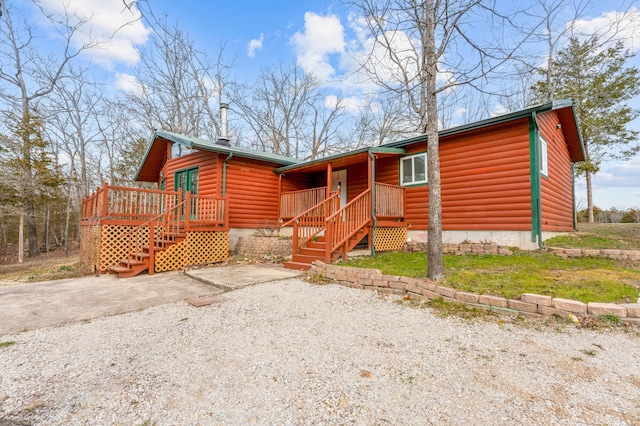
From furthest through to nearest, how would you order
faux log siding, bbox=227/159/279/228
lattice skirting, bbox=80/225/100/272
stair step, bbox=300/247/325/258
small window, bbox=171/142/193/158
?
small window, bbox=171/142/193/158
faux log siding, bbox=227/159/279/228
lattice skirting, bbox=80/225/100/272
stair step, bbox=300/247/325/258

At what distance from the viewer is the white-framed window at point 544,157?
7.39 m

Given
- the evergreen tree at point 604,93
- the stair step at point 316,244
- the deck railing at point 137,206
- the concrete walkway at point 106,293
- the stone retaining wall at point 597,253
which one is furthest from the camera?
the evergreen tree at point 604,93

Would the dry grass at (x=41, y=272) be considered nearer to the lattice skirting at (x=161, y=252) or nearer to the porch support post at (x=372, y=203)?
the lattice skirting at (x=161, y=252)

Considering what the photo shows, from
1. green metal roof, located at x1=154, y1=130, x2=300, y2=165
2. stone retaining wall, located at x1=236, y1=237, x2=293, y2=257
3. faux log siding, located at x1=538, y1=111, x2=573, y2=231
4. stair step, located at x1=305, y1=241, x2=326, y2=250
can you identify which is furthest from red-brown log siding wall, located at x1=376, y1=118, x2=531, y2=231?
green metal roof, located at x1=154, y1=130, x2=300, y2=165

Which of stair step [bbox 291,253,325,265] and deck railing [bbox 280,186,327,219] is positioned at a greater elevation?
deck railing [bbox 280,186,327,219]

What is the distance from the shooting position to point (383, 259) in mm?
7043

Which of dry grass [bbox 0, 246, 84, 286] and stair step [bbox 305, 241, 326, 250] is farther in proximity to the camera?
dry grass [bbox 0, 246, 84, 286]

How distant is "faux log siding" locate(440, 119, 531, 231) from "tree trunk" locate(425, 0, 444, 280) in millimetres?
3564

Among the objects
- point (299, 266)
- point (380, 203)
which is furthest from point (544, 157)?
point (299, 266)

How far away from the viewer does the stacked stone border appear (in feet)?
10.6

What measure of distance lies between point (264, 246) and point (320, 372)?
727cm

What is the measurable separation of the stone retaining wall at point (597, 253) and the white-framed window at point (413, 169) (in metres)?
3.60

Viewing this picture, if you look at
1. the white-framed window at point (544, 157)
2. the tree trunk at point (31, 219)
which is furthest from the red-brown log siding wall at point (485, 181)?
the tree trunk at point (31, 219)

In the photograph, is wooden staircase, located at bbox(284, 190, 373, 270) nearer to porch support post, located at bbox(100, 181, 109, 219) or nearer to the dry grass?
porch support post, located at bbox(100, 181, 109, 219)
